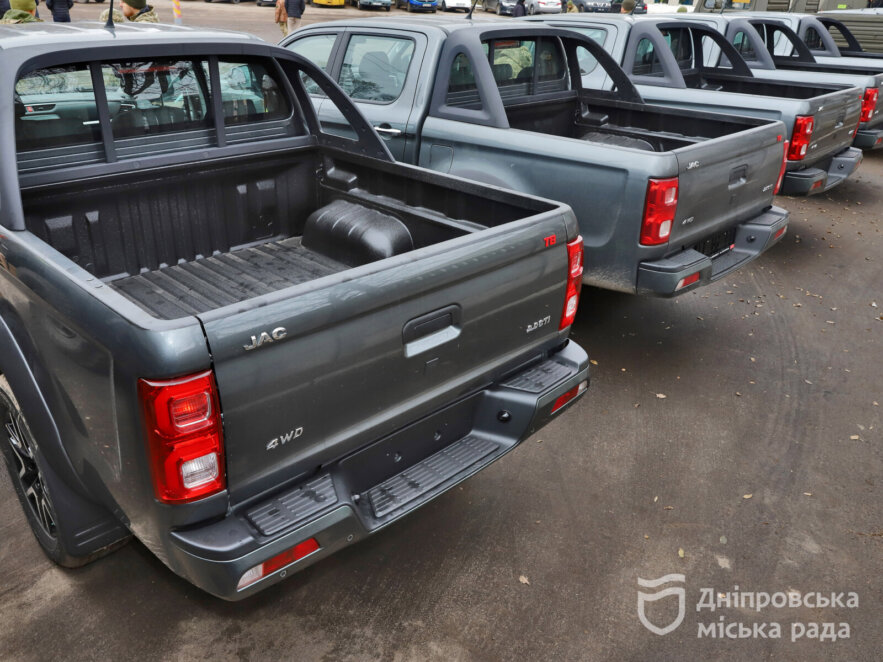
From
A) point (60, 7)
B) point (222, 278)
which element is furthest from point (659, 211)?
point (60, 7)

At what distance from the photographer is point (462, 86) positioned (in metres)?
5.70

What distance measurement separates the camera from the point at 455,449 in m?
2.94

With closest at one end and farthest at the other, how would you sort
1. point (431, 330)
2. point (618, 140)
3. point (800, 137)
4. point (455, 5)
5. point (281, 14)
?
point (431, 330), point (618, 140), point (800, 137), point (281, 14), point (455, 5)

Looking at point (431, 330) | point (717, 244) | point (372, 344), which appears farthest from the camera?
point (717, 244)

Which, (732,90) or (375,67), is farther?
(732,90)

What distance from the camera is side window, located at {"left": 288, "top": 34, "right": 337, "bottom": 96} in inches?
250

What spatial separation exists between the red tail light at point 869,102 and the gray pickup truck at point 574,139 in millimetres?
4102

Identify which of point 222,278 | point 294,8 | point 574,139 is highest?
point 294,8

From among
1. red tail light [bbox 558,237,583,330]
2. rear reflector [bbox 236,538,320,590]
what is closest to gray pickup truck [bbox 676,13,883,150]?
red tail light [bbox 558,237,583,330]

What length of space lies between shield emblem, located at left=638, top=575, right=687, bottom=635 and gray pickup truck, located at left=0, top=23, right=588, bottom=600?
0.88m

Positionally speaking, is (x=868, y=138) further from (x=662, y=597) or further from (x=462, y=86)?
(x=662, y=597)

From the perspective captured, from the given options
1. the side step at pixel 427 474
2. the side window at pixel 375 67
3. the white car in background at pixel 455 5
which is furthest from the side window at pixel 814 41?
the white car in background at pixel 455 5

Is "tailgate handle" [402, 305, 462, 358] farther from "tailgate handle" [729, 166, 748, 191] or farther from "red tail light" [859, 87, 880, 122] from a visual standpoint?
"red tail light" [859, 87, 880, 122]

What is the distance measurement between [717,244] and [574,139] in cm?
132
